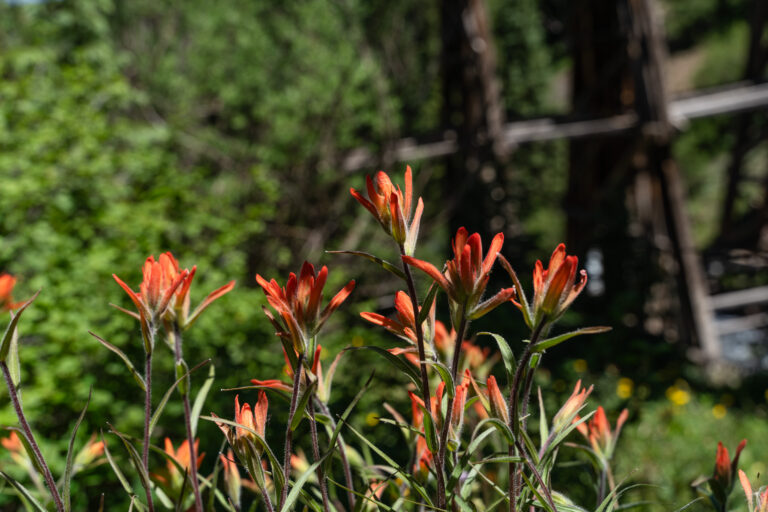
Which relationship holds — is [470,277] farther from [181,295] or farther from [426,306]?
[181,295]

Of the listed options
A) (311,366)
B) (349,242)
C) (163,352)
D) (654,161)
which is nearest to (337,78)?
(349,242)

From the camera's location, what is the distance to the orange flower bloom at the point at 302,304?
0.54 meters

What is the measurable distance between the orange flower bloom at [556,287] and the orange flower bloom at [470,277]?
0.09ft

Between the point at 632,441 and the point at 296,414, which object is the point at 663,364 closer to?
the point at 632,441

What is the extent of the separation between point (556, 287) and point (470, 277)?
7 centimetres

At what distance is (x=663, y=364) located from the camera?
3566mm

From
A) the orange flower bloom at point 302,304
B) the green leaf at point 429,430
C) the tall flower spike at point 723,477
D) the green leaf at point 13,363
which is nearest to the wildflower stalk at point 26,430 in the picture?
the green leaf at point 13,363

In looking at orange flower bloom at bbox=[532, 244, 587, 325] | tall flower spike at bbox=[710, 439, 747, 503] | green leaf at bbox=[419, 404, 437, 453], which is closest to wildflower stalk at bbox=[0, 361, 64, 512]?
green leaf at bbox=[419, 404, 437, 453]

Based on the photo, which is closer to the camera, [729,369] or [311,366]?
[311,366]

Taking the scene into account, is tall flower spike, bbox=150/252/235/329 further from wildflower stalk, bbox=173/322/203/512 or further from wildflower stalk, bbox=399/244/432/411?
wildflower stalk, bbox=399/244/432/411

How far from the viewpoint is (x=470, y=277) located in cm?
50

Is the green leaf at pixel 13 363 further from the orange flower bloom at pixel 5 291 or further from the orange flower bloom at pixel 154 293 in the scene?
the orange flower bloom at pixel 5 291

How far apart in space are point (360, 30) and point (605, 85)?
6.13 ft

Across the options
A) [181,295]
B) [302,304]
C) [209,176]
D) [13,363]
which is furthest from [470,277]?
[209,176]
